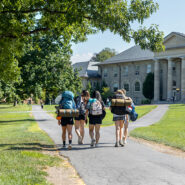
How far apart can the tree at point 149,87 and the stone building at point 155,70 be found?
4.82ft

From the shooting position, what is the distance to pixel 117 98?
10.6 metres

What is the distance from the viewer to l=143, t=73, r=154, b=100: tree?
64125 mm

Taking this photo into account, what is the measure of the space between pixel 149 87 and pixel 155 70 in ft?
12.4

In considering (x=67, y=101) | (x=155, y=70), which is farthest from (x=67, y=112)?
(x=155, y=70)

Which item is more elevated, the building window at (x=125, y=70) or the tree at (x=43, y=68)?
the building window at (x=125, y=70)

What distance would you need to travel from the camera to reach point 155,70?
6306 centimetres

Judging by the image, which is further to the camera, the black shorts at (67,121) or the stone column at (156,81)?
the stone column at (156,81)

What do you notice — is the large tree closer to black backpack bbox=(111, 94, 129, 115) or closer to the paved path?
black backpack bbox=(111, 94, 129, 115)

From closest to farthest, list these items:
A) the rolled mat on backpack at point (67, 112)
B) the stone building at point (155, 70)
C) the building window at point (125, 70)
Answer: the rolled mat on backpack at point (67, 112), the stone building at point (155, 70), the building window at point (125, 70)

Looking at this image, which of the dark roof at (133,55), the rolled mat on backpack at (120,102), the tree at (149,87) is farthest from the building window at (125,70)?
the rolled mat on backpack at (120,102)

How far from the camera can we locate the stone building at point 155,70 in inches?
2340

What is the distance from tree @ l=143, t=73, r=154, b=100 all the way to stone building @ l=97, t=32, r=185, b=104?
4.82 ft

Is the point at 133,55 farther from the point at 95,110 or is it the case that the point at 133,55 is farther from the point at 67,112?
the point at 67,112

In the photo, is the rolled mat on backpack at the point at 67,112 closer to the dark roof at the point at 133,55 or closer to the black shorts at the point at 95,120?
the black shorts at the point at 95,120
